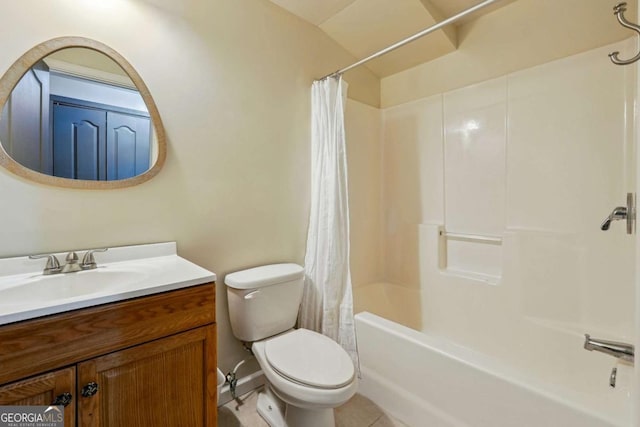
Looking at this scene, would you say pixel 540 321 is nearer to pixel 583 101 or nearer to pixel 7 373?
pixel 583 101

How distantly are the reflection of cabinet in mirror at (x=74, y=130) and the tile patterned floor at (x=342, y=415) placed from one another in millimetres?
1302

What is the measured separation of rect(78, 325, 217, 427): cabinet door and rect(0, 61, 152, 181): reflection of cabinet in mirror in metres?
0.78

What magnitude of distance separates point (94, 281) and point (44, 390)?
0.43 meters

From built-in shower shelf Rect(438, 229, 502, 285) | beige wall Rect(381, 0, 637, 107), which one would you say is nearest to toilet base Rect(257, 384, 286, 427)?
built-in shower shelf Rect(438, 229, 502, 285)

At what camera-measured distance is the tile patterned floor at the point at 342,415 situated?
1.46 m

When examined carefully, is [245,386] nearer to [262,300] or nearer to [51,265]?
[262,300]

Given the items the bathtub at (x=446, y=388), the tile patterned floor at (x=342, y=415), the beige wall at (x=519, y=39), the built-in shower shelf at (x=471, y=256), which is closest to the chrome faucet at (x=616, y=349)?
the bathtub at (x=446, y=388)

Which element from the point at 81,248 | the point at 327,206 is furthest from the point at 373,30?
the point at 81,248

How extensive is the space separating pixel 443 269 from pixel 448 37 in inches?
63.5

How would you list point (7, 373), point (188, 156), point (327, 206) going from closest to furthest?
1. point (7, 373)
2. point (188, 156)
3. point (327, 206)

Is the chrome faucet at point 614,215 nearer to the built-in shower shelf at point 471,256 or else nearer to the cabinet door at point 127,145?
the built-in shower shelf at point 471,256

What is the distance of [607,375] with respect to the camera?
138cm

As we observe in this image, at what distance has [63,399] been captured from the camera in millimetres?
772

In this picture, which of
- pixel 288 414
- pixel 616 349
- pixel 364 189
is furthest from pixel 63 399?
pixel 364 189
